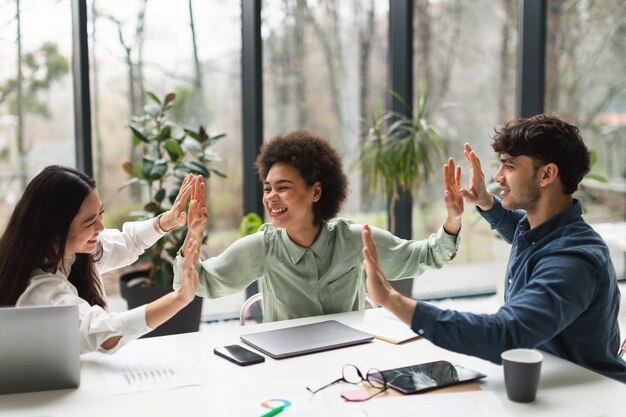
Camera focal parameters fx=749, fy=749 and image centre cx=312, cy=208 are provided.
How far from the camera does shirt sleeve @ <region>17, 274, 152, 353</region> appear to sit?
196 centimetres

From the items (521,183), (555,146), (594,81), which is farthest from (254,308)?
(594,81)

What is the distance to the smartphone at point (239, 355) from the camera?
201cm

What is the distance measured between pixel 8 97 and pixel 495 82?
3.08 meters

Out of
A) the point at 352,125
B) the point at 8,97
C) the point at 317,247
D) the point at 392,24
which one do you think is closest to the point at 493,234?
the point at 352,125

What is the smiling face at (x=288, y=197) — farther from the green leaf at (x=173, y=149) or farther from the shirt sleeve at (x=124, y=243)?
the green leaf at (x=173, y=149)

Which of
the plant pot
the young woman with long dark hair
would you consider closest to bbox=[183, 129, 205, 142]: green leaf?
the plant pot

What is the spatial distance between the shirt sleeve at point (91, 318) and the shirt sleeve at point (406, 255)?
0.98 m

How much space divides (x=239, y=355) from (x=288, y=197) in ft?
2.20

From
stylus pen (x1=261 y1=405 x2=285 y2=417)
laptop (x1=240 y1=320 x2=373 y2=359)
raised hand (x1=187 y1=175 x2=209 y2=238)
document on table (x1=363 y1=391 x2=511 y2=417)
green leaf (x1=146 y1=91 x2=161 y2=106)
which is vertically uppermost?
green leaf (x1=146 y1=91 x2=161 y2=106)

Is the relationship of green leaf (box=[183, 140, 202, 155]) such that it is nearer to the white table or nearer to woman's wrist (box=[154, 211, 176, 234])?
woman's wrist (box=[154, 211, 176, 234])

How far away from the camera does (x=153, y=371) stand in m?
1.96

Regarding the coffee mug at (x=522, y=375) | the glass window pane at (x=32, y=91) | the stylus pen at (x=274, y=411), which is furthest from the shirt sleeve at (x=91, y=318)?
the glass window pane at (x=32, y=91)

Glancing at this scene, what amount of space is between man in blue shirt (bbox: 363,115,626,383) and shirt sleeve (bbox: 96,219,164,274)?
37.2 inches

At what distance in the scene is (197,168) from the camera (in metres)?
3.78
